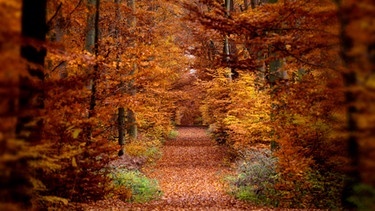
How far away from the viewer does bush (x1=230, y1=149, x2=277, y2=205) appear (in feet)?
34.5

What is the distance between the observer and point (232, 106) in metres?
16.6

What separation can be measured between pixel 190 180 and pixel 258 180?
179 inches

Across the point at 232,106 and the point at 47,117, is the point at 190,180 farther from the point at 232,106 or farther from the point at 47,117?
the point at 47,117

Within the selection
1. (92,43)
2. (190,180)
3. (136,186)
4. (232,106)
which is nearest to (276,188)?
(136,186)

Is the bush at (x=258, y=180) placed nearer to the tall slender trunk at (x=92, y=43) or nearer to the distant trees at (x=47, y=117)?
the distant trees at (x=47, y=117)

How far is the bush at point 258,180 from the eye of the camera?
34.5 feet

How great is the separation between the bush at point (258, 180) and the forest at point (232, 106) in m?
0.04

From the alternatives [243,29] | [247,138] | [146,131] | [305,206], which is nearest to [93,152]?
[243,29]

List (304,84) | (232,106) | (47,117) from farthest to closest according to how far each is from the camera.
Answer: (232,106), (304,84), (47,117)

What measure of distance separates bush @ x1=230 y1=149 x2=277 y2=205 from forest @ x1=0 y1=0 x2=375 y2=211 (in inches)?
1.8

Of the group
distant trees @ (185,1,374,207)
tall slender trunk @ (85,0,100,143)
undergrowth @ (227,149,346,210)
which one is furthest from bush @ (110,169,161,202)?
distant trees @ (185,1,374,207)

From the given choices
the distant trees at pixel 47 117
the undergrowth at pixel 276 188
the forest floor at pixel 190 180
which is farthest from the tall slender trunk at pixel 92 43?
the undergrowth at pixel 276 188

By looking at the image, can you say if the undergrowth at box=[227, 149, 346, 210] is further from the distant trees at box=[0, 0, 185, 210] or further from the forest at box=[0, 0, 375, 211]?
the distant trees at box=[0, 0, 185, 210]

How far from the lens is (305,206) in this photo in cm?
952
